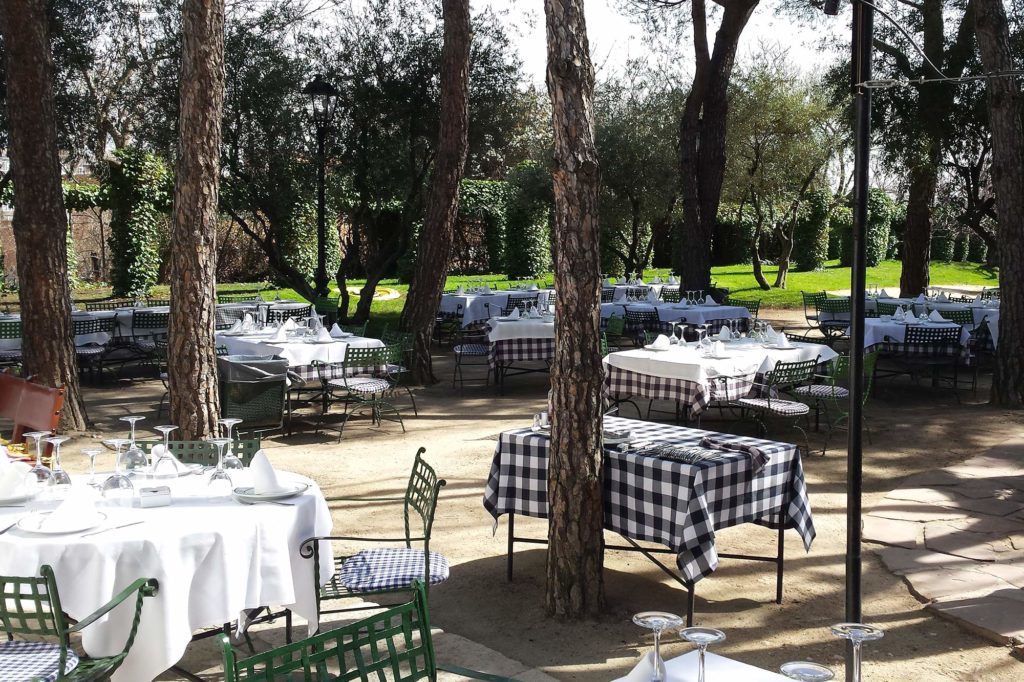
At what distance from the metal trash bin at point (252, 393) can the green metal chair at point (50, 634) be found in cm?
491

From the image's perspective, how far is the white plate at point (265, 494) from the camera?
12.9 feet

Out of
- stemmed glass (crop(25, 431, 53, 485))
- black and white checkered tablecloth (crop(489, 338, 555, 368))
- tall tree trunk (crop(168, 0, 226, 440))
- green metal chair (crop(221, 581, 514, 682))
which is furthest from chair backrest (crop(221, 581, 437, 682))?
black and white checkered tablecloth (crop(489, 338, 555, 368))

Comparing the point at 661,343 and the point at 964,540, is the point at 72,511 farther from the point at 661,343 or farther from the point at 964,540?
the point at 661,343

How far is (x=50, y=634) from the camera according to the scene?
9.83 ft

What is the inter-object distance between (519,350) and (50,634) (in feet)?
29.6

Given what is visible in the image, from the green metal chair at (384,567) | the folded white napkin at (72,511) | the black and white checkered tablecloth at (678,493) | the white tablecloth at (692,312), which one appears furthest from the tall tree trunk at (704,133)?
the folded white napkin at (72,511)

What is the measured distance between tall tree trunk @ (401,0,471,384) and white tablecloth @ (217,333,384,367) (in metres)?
1.99

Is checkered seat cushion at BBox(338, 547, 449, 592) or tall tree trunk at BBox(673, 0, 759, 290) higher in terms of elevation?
tall tree trunk at BBox(673, 0, 759, 290)

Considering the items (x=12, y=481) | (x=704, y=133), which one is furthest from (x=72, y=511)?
(x=704, y=133)

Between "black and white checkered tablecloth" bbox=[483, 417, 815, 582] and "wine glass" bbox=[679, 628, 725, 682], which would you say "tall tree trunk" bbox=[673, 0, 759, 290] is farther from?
"wine glass" bbox=[679, 628, 725, 682]

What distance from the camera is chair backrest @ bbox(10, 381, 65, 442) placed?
19.1ft

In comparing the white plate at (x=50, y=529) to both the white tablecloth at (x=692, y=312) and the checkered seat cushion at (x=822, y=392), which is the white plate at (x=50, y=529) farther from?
the white tablecloth at (x=692, y=312)

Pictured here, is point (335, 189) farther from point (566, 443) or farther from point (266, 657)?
point (266, 657)

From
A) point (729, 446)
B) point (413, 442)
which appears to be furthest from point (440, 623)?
point (413, 442)
